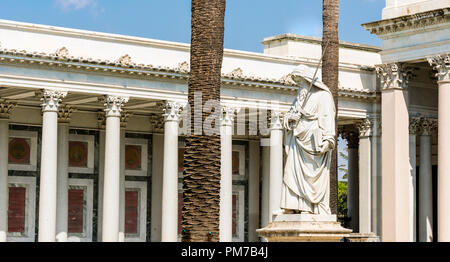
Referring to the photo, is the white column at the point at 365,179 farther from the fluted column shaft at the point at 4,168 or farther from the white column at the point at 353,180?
the fluted column shaft at the point at 4,168

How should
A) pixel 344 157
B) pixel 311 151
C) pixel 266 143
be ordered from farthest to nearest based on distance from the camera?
pixel 344 157, pixel 266 143, pixel 311 151

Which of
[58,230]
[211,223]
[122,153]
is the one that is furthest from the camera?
[122,153]

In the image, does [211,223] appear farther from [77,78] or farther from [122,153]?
[122,153]

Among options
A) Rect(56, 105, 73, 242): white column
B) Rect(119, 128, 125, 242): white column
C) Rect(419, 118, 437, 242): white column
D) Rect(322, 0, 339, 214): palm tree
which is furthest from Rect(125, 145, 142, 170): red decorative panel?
Rect(322, 0, 339, 214): palm tree

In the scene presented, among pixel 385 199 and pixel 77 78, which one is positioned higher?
pixel 77 78

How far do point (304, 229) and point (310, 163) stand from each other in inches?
56.0

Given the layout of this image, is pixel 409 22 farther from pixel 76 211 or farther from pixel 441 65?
pixel 76 211

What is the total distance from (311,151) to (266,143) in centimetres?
4078

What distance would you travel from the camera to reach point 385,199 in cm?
5156

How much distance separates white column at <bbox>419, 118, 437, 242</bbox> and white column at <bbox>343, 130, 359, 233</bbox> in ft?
22.4

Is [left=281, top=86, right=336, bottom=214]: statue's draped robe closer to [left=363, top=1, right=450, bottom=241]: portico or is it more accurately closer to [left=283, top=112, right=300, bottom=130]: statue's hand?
[left=283, top=112, right=300, bottom=130]: statue's hand

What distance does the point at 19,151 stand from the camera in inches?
2044

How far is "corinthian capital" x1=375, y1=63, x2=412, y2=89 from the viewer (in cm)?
5216
